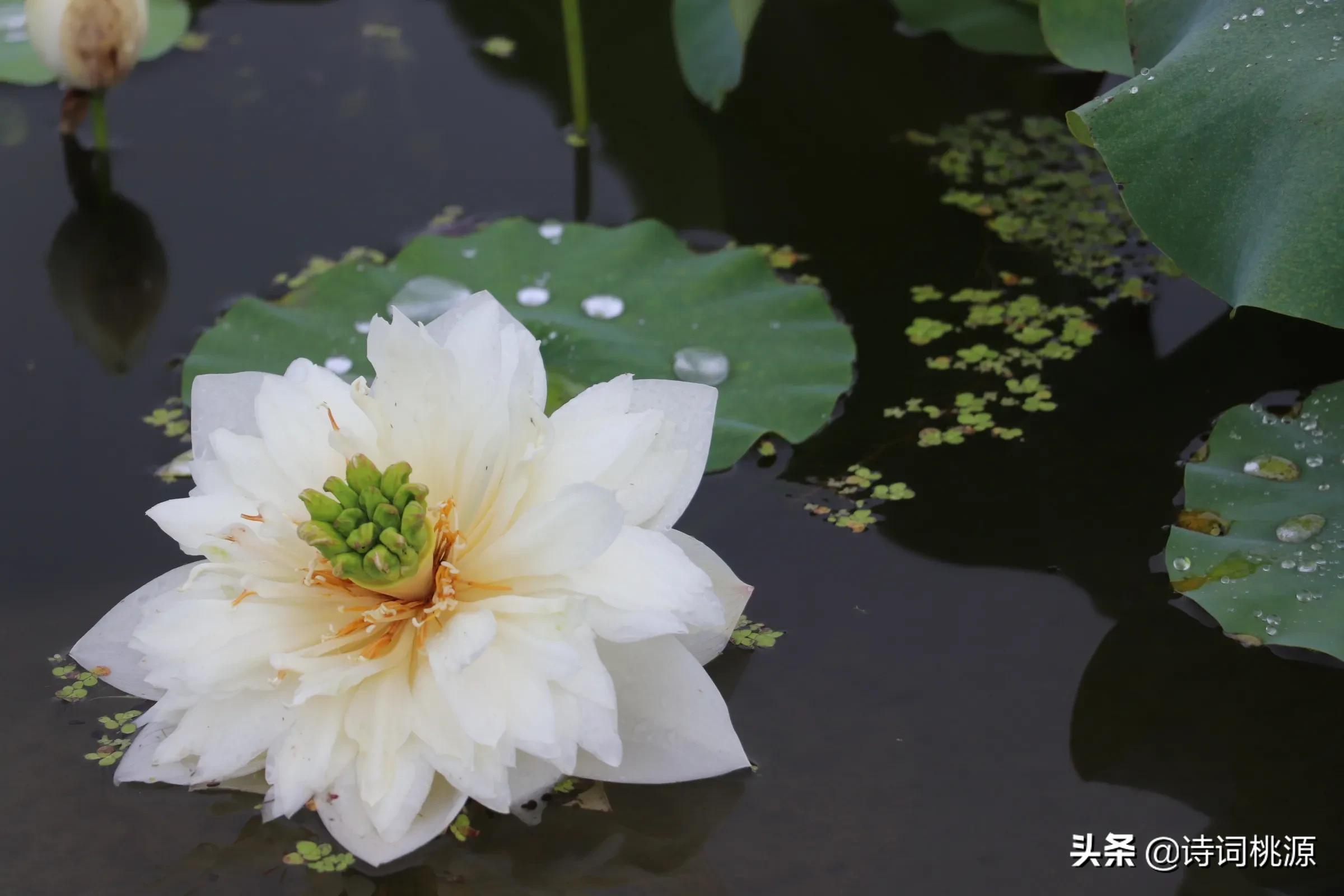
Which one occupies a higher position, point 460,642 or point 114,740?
point 460,642

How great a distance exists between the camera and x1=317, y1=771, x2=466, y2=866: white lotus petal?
82 centimetres

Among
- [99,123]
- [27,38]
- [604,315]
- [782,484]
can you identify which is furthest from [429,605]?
[27,38]

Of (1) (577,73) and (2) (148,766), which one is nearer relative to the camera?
(2) (148,766)

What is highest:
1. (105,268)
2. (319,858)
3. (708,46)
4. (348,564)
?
(708,46)

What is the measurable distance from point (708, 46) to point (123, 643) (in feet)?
3.70

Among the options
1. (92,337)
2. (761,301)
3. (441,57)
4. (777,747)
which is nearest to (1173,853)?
(777,747)

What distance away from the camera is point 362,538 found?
809 mm

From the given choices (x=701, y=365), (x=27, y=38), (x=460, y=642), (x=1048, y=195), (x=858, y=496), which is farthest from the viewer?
(x=27, y=38)

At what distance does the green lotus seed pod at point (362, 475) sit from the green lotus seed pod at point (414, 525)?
0.03m

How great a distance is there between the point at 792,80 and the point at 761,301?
62cm

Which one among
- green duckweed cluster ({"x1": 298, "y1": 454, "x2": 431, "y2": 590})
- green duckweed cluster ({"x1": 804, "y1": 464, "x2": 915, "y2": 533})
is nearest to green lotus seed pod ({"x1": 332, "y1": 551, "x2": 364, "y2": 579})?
green duckweed cluster ({"x1": 298, "y1": 454, "x2": 431, "y2": 590})

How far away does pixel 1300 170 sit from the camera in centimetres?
100

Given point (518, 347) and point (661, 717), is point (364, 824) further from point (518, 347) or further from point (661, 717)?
point (518, 347)

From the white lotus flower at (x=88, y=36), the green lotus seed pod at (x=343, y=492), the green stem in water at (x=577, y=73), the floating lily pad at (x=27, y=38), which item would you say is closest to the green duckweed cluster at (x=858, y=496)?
the green lotus seed pod at (x=343, y=492)
